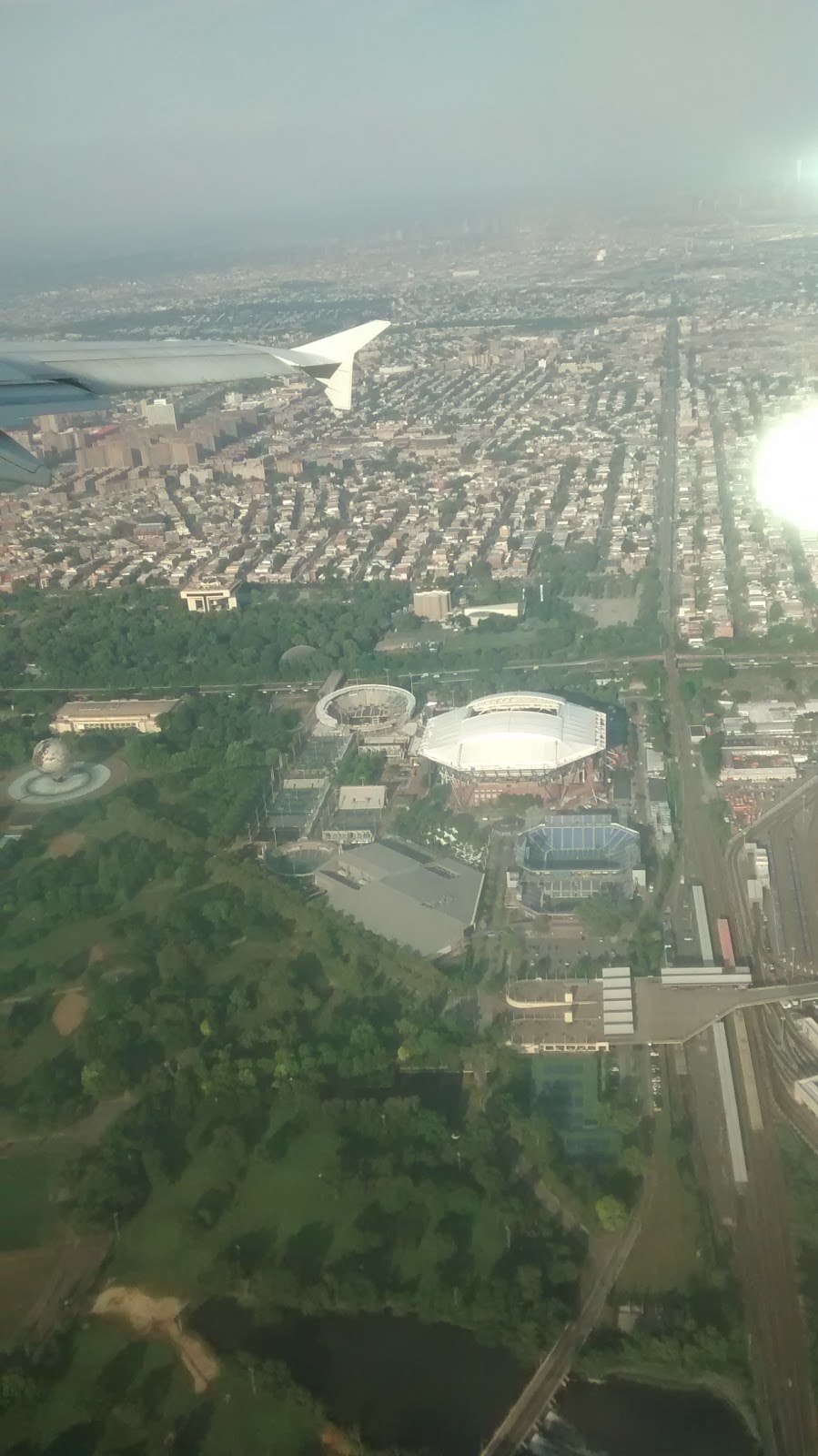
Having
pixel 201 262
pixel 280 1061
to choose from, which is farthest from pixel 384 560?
pixel 201 262

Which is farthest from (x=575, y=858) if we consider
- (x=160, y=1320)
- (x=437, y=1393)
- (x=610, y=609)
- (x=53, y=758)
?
(x=610, y=609)

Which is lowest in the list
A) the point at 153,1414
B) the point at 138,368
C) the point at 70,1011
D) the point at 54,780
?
the point at 153,1414

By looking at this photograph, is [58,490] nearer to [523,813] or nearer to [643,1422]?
[523,813]

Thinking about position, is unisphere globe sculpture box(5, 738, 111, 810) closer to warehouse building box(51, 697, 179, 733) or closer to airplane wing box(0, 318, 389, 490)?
warehouse building box(51, 697, 179, 733)

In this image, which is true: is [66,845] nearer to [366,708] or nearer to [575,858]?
[366,708]

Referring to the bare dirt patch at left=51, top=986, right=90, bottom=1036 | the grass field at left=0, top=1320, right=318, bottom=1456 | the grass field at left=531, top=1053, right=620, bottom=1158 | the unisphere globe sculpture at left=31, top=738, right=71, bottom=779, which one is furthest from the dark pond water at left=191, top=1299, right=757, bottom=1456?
the unisphere globe sculpture at left=31, top=738, right=71, bottom=779

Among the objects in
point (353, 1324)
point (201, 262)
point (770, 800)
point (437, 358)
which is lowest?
point (353, 1324)

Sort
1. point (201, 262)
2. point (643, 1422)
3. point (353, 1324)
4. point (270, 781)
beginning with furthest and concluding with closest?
1. point (201, 262)
2. point (270, 781)
3. point (353, 1324)
4. point (643, 1422)
